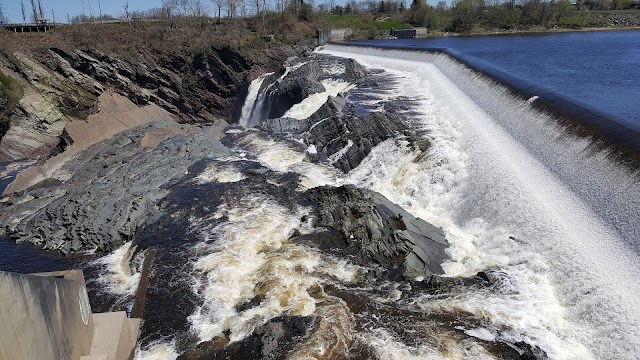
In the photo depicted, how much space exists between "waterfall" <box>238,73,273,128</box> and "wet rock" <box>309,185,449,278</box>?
→ 69.7 ft

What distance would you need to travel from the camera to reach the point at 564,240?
10328mm

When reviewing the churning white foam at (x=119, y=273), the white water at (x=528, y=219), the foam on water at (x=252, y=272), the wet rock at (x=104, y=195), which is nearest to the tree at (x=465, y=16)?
the white water at (x=528, y=219)

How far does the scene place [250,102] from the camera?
3559 centimetres

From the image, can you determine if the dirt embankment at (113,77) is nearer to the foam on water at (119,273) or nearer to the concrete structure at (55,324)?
the foam on water at (119,273)

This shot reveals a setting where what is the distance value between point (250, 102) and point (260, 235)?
80.9ft

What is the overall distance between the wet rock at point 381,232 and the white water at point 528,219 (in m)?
0.68

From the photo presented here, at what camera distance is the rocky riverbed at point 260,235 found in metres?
8.91

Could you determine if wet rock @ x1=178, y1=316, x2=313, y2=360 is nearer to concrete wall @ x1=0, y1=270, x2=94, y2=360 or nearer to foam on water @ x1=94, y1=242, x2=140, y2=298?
concrete wall @ x1=0, y1=270, x2=94, y2=360

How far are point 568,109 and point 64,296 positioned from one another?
15.7m

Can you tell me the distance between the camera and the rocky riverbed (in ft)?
29.2

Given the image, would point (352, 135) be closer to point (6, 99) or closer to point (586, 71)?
point (586, 71)

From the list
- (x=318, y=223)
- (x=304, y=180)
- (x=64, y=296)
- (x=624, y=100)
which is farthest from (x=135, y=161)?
(x=624, y=100)

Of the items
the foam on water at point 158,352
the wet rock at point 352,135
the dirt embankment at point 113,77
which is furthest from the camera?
the dirt embankment at point 113,77

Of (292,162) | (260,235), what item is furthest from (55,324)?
(292,162)
